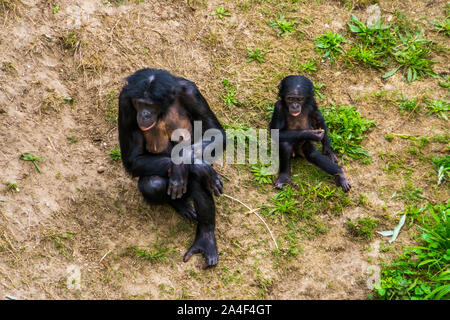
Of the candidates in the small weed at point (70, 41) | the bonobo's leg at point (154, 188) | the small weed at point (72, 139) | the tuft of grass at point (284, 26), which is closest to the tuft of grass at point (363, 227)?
the bonobo's leg at point (154, 188)

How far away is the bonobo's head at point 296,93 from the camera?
6.24m

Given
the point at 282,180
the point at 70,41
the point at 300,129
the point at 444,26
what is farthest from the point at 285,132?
the point at 444,26

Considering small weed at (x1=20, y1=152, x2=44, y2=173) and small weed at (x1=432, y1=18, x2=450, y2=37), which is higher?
small weed at (x1=432, y1=18, x2=450, y2=37)

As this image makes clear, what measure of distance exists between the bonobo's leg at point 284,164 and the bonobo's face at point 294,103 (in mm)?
433

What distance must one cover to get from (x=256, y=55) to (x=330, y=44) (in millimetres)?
1255

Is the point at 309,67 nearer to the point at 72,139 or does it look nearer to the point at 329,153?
the point at 329,153

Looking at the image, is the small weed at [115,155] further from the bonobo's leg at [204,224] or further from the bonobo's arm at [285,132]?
the bonobo's arm at [285,132]

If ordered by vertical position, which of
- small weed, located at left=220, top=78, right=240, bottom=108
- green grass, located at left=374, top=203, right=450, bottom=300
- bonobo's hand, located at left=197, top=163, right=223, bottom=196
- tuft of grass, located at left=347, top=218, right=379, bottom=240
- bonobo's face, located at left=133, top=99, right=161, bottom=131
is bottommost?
green grass, located at left=374, top=203, right=450, bottom=300

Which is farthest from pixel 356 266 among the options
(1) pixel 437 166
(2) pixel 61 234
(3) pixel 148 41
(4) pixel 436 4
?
(4) pixel 436 4

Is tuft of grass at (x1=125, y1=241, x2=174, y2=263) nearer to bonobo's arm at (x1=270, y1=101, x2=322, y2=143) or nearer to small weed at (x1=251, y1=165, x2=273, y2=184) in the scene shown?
small weed at (x1=251, y1=165, x2=273, y2=184)

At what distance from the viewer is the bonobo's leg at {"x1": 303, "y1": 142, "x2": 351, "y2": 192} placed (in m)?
6.29

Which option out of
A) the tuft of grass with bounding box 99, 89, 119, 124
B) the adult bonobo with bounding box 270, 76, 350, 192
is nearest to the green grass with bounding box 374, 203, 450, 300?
the adult bonobo with bounding box 270, 76, 350, 192

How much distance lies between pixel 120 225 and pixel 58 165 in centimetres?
119

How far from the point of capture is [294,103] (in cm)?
625
